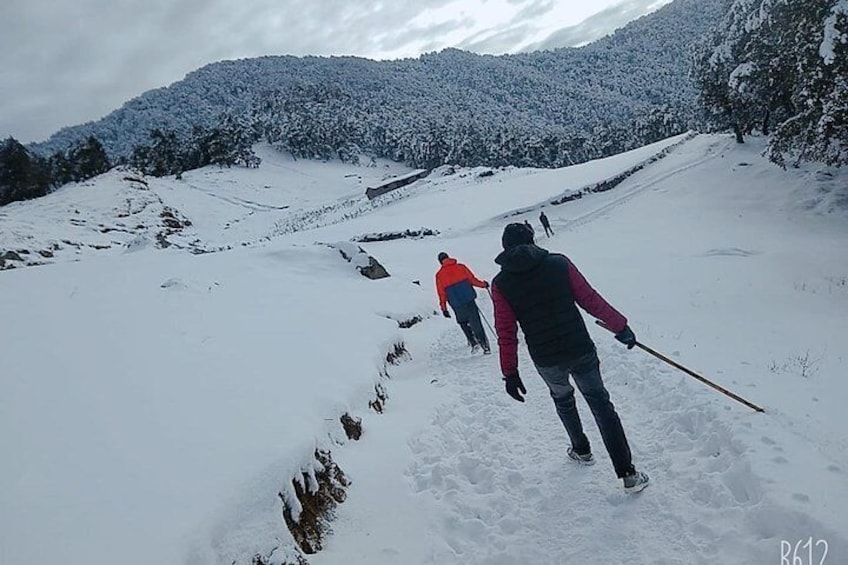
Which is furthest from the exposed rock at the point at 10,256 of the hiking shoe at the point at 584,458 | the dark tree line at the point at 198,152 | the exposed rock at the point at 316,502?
the dark tree line at the point at 198,152

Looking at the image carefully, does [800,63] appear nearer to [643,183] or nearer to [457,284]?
[457,284]

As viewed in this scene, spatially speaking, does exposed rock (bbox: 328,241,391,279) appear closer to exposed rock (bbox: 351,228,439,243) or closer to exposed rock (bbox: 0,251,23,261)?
exposed rock (bbox: 0,251,23,261)

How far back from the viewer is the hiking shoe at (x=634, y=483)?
14.1ft

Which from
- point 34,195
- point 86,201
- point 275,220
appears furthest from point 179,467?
point 34,195

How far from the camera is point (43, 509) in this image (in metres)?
3.21

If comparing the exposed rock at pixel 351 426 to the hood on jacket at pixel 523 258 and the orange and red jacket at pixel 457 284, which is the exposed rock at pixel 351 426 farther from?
the orange and red jacket at pixel 457 284

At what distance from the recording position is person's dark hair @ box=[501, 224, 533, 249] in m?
4.45

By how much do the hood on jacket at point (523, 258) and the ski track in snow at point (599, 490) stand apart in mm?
2016

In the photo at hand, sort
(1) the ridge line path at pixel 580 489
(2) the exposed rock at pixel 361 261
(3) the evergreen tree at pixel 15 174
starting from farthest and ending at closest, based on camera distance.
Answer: (3) the evergreen tree at pixel 15 174
(2) the exposed rock at pixel 361 261
(1) the ridge line path at pixel 580 489

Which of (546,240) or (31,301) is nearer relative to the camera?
(31,301)

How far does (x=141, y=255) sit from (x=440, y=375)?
11.0 metres

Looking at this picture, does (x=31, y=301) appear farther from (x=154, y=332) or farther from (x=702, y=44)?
(x=702, y=44)

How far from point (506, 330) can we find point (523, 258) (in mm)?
735

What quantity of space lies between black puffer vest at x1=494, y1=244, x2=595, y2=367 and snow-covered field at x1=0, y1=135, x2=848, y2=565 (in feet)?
4.26
